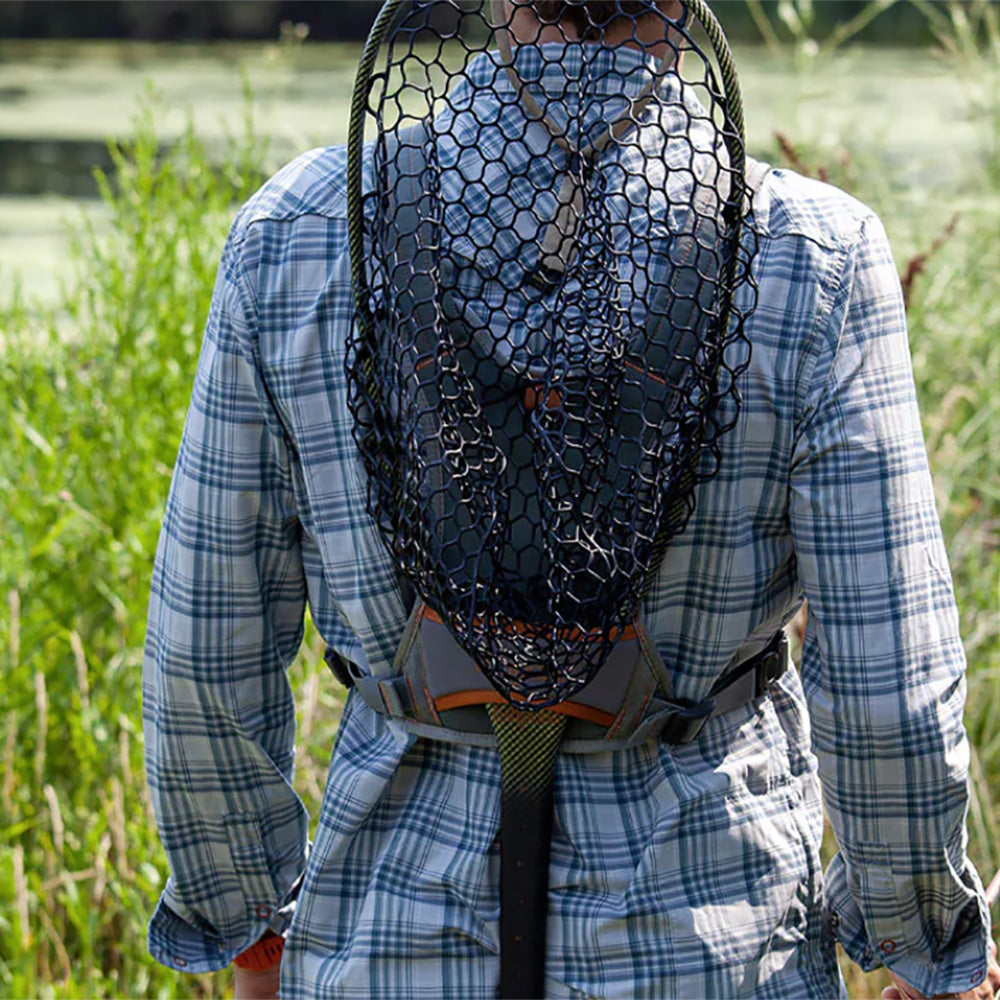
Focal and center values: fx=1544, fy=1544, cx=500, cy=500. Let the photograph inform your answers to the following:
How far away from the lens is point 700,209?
1.04 meters

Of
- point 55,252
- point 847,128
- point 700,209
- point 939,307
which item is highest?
point 700,209

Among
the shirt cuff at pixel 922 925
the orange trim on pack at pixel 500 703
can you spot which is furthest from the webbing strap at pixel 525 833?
the shirt cuff at pixel 922 925

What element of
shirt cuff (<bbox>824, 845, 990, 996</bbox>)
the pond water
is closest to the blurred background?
the pond water

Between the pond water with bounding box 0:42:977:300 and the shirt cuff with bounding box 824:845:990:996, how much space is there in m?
3.01

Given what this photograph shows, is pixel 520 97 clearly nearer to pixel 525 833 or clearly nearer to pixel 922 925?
pixel 525 833

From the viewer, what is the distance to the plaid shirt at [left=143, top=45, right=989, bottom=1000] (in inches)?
42.6

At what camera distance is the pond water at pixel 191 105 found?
579 centimetres

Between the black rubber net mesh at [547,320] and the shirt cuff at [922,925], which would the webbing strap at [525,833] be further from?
the shirt cuff at [922,925]

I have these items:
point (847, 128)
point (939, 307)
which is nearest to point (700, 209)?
point (939, 307)

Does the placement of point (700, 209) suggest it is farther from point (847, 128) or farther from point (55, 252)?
point (55, 252)

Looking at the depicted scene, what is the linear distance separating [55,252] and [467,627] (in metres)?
4.99

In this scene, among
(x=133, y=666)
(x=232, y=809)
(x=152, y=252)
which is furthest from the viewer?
(x=152, y=252)

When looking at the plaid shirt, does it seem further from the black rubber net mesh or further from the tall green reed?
the tall green reed

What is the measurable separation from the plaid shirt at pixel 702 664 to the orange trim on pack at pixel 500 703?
0.04 metres
